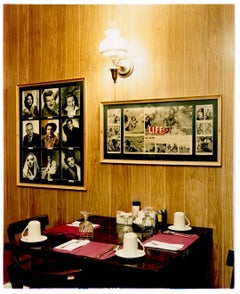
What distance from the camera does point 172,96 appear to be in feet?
9.28

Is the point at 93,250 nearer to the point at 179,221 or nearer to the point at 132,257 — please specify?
the point at 132,257

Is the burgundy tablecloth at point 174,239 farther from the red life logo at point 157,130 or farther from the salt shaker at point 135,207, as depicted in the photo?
the red life logo at point 157,130

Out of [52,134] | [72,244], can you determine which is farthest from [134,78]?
[72,244]

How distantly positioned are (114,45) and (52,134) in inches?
43.7

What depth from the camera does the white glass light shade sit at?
2.79 meters

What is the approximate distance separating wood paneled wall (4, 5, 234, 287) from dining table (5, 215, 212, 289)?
8.4 inches

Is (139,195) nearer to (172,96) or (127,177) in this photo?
(127,177)

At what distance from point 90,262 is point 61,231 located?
688 millimetres

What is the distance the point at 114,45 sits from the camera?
9.15 ft

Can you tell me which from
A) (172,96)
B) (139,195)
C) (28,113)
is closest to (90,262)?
(139,195)

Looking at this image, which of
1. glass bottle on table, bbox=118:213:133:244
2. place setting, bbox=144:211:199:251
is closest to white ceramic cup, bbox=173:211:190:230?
place setting, bbox=144:211:199:251

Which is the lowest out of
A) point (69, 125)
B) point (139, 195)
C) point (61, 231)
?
point (61, 231)

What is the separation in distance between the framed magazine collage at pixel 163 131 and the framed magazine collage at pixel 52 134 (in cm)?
29

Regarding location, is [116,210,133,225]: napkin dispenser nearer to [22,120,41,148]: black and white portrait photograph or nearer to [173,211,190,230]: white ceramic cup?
[173,211,190,230]: white ceramic cup
